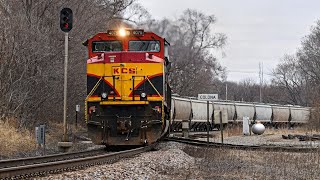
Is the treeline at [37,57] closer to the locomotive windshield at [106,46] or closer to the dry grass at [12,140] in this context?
the dry grass at [12,140]

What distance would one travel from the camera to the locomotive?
13.1 meters

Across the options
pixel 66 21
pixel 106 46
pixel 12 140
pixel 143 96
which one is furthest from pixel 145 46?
pixel 12 140

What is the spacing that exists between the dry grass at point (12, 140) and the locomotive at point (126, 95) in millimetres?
2979

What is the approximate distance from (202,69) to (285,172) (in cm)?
4489

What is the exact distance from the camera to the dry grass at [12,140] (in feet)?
46.7

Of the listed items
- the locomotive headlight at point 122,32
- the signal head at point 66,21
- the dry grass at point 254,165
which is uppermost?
the signal head at point 66,21

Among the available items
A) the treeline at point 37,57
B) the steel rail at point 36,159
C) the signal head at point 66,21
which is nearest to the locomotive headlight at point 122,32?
the signal head at point 66,21

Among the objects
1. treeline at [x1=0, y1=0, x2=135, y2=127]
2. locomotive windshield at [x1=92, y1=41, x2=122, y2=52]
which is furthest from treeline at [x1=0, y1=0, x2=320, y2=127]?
locomotive windshield at [x1=92, y1=41, x2=122, y2=52]

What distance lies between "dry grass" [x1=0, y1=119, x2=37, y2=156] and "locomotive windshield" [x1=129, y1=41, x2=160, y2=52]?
4.96m

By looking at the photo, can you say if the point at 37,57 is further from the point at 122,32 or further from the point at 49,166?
the point at 49,166

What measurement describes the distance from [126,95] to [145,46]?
1688mm

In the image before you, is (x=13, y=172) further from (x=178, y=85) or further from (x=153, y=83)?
(x=178, y=85)

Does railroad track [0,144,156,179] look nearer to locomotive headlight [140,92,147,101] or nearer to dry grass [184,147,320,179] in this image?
locomotive headlight [140,92,147,101]

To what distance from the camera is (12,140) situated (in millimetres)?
15086
